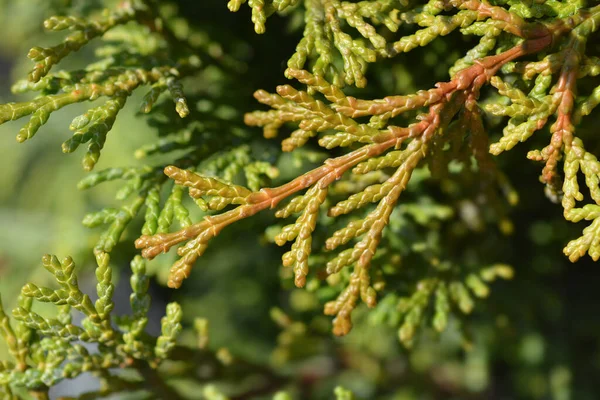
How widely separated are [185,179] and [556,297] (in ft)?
5.99

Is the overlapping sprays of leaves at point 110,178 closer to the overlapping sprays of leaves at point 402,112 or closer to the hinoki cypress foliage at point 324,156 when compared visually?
the hinoki cypress foliage at point 324,156

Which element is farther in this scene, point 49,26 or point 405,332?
point 405,332

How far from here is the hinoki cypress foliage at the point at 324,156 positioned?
1.55 meters

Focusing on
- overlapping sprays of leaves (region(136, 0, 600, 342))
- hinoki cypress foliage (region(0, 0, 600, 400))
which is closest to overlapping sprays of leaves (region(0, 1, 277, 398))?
hinoki cypress foliage (region(0, 0, 600, 400))

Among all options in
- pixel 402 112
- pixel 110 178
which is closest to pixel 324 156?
pixel 402 112

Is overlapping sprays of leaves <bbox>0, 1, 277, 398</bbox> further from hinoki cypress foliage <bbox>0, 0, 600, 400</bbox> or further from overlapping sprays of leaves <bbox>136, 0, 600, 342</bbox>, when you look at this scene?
overlapping sprays of leaves <bbox>136, 0, 600, 342</bbox>

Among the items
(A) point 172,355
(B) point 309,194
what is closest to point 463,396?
(A) point 172,355

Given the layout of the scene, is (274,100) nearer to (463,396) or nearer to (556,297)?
(556,297)

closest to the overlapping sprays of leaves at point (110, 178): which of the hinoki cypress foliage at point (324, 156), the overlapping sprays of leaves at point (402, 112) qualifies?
the hinoki cypress foliage at point (324, 156)

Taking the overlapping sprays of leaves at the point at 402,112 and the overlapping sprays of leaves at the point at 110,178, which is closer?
the overlapping sprays of leaves at the point at 402,112

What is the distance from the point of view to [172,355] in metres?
2.08

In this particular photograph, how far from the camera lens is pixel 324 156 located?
2.10m


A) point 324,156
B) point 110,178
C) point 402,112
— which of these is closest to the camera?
point 402,112

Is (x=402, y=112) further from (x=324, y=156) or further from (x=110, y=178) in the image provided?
(x=110, y=178)
